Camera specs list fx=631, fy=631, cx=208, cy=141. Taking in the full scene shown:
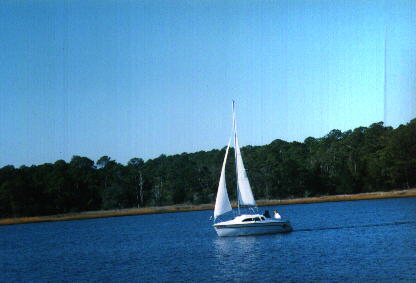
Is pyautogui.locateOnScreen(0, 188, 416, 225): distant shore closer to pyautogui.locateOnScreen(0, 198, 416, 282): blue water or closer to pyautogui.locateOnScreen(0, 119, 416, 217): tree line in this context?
pyautogui.locateOnScreen(0, 119, 416, 217): tree line

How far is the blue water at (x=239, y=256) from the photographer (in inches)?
1746

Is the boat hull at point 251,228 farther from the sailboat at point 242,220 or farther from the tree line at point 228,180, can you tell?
the tree line at point 228,180

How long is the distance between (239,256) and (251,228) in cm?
1195

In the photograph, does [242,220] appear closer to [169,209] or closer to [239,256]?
[239,256]

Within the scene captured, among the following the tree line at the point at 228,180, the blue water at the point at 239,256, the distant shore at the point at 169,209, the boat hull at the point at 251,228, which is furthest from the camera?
the tree line at the point at 228,180

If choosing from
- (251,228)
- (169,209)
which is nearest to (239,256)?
(251,228)

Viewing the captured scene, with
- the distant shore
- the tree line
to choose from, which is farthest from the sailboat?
the tree line

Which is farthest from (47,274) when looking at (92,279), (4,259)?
(4,259)

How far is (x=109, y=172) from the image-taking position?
18538 cm

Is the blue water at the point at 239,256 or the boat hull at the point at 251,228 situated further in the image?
the boat hull at the point at 251,228

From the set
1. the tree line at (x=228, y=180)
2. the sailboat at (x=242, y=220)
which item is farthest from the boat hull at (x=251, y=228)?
the tree line at (x=228, y=180)

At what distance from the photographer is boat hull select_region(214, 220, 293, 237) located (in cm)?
6594

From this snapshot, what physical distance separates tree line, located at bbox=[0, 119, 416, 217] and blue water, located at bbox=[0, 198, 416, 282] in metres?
65.7

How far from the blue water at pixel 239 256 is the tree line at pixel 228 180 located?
215 feet
